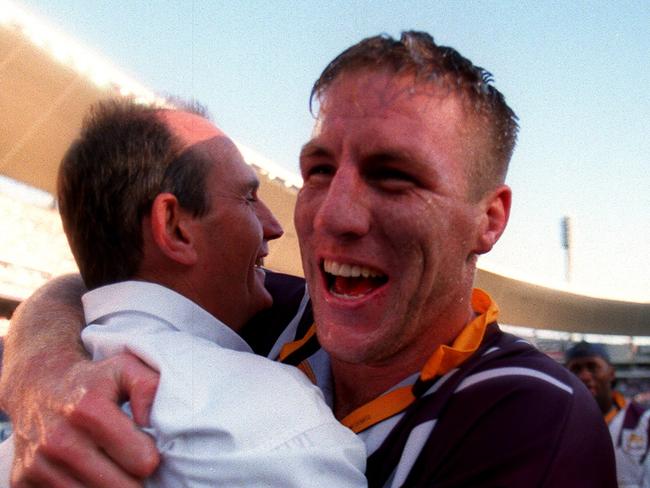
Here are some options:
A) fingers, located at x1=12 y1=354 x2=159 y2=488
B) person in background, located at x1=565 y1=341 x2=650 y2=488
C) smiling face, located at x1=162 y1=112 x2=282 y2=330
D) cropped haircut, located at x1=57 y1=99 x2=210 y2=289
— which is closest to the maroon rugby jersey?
fingers, located at x1=12 y1=354 x2=159 y2=488

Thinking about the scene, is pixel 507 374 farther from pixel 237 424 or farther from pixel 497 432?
pixel 237 424

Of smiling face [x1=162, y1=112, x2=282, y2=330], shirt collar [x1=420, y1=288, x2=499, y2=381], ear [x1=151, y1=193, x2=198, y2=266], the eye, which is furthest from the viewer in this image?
the eye

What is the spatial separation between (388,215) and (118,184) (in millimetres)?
820

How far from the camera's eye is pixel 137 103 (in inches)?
85.3

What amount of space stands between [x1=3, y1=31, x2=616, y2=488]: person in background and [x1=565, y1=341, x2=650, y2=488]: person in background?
12.2ft

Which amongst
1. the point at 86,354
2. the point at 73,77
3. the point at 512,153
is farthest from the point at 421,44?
the point at 73,77

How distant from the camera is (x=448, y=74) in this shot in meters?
1.66

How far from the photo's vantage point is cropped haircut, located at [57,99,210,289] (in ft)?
6.18

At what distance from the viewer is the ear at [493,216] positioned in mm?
1748

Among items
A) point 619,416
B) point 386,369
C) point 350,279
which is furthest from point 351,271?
point 619,416

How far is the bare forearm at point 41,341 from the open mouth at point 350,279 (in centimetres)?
63

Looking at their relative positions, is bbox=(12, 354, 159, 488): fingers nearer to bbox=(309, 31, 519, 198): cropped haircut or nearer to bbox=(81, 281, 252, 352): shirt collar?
bbox=(81, 281, 252, 352): shirt collar

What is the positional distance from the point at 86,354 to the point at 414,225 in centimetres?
86

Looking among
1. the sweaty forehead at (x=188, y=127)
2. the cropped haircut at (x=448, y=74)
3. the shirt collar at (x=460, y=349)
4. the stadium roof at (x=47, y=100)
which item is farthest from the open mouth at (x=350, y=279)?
the stadium roof at (x=47, y=100)
